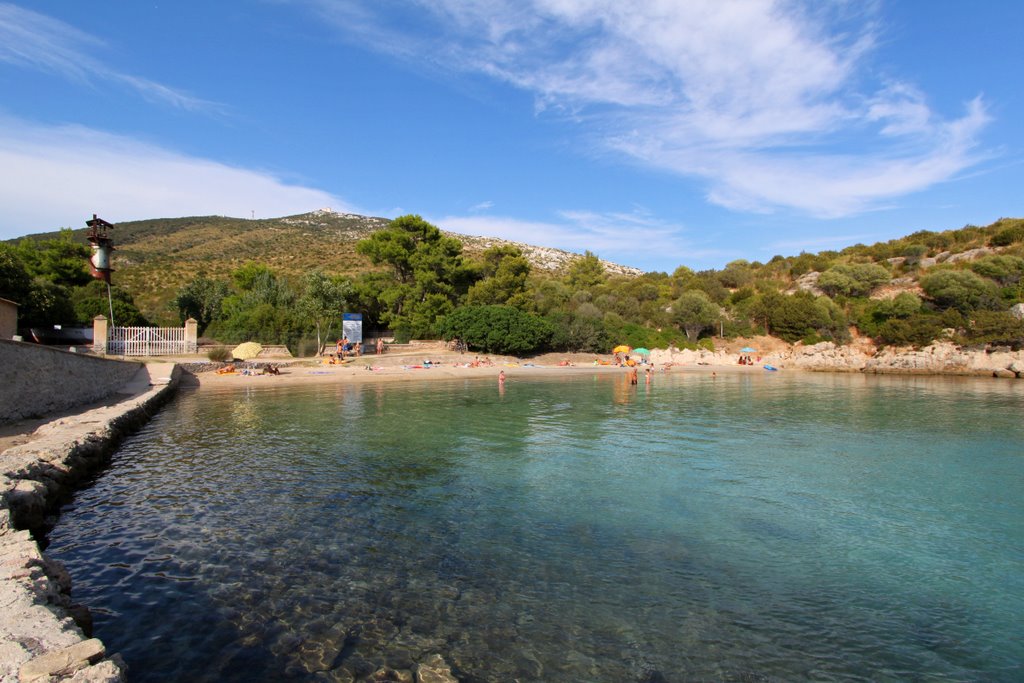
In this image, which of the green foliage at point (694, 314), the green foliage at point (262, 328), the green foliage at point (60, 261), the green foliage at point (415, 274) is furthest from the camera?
the green foliage at point (694, 314)

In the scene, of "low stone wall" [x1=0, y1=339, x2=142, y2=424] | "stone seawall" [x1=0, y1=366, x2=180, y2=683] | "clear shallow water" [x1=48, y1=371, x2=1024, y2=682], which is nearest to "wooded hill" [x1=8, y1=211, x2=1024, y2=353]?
"low stone wall" [x1=0, y1=339, x2=142, y2=424]

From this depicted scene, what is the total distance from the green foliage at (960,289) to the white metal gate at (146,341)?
207 ft

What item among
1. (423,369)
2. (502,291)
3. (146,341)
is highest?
(502,291)

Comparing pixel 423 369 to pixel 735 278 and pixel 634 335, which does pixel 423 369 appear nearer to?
pixel 634 335

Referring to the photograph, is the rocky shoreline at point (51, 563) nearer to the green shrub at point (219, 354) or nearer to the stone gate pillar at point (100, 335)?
the stone gate pillar at point (100, 335)

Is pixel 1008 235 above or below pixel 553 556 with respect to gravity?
above

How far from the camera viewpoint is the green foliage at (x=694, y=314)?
59.5 meters

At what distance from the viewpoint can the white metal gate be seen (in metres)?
31.1

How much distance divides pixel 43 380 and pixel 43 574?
12892 mm

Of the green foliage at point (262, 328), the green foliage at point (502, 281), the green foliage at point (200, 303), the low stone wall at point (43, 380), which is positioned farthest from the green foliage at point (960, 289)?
the green foliage at point (200, 303)

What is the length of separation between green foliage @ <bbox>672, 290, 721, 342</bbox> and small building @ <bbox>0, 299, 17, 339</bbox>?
176 feet

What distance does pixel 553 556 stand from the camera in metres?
7.13

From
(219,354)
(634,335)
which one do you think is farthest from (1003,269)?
(219,354)

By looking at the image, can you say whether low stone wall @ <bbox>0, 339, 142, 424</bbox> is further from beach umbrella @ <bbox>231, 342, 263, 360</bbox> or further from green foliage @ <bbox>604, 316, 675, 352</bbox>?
green foliage @ <bbox>604, 316, 675, 352</bbox>
